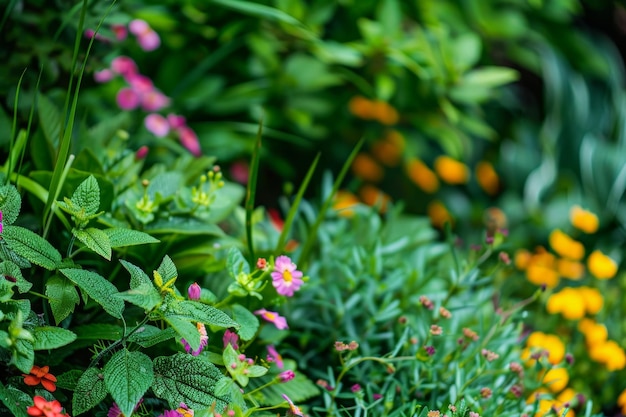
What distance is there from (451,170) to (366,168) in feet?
0.97

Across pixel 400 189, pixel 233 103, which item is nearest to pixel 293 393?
pixel 233 103

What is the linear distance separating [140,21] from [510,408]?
3.85 ft

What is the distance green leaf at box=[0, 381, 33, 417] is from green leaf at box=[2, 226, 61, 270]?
170 mm

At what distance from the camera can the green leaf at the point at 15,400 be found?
35.8 inches

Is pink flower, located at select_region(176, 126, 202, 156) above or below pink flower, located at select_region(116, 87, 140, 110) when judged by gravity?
below

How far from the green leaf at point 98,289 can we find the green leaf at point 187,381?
97mm

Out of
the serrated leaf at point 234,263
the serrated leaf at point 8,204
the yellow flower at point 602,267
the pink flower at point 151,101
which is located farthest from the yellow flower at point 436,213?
the serrated leaf at point 8,204

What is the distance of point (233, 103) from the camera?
6.16ft

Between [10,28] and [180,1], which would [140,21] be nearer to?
[180,1]

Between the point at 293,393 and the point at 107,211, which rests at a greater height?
the point at 107,211

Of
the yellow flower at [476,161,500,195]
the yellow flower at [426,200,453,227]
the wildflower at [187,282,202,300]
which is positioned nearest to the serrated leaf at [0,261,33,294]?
the wildflower at [187,282,202,300]

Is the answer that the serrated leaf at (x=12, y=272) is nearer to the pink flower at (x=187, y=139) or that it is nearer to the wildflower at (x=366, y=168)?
the pink flower at (x=187, y=139)

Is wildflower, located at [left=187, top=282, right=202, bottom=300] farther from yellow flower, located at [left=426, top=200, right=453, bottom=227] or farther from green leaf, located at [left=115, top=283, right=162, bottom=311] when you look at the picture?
yellow flower, located at [left=426, top=200, right=453, bottom=227]

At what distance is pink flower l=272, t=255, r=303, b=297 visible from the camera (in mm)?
1114
